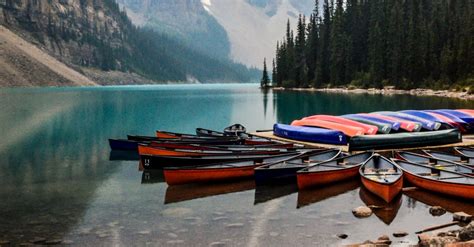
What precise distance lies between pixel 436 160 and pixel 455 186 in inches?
247

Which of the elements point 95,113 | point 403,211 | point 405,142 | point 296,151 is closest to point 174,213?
point 403,211

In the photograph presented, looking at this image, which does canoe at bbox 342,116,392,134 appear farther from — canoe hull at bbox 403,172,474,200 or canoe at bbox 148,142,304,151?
canoe hull at bbox 403,172,474,200

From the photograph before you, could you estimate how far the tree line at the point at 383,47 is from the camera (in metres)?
122

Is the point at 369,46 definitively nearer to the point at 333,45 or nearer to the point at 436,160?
the point at 333,45

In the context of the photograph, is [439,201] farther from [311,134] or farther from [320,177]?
[311,134]

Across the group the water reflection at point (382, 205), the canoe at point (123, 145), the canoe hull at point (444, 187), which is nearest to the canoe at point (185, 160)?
the water reflection at point (382, 205)

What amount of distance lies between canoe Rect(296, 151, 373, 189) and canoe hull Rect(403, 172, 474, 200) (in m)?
3.45

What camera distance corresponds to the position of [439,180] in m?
25.0

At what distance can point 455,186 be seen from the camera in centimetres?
2408

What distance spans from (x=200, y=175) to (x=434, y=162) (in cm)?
1467

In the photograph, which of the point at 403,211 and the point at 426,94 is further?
the point at 426,94

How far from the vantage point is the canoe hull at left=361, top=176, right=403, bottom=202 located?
79.5ft

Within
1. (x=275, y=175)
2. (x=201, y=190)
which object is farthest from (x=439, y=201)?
(x=201, y=190)

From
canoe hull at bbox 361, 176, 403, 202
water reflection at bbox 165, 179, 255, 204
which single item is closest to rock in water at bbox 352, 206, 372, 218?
canoe hull at bbox 361, 176, 403, 202
